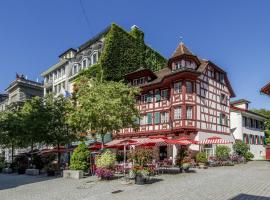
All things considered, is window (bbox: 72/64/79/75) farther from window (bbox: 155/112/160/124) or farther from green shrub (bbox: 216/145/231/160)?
green shrub (bbox: 216/145/231/160)

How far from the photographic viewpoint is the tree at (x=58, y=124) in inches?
1367

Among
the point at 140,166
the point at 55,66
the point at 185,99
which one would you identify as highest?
the point at 55,66

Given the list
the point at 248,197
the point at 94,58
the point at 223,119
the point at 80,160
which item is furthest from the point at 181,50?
the point at 248,197

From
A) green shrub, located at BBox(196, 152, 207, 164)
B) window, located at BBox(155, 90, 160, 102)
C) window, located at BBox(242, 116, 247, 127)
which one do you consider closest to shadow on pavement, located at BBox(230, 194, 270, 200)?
green shrub, located at BBox(196, 152, 207, 164)

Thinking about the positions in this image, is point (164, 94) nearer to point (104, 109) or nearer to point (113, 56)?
point (113, 56)

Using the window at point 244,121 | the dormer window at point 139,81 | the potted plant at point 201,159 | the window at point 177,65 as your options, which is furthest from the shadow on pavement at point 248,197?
the window at point 244,121

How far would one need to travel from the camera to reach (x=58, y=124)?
34906 mm

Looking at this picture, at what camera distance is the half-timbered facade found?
3769 cm

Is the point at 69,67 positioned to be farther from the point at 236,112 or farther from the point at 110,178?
the point at 110,178

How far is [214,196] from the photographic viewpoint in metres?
14.7

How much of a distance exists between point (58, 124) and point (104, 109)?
29.0 feet

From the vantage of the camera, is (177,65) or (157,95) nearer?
(177,65)

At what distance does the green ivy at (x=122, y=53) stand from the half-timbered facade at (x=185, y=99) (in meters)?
2.79

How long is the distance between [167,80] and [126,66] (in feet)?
34.6
